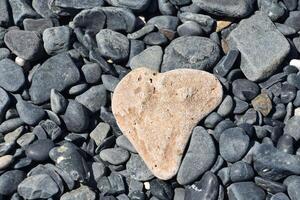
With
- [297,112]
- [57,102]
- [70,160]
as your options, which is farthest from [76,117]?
[297,112]

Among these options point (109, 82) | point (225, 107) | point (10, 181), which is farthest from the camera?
point (109, 82)

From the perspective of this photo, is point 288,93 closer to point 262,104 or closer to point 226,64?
point 262,104

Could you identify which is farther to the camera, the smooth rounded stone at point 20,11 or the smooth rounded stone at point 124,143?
the smooth rounded stone at point 20,11

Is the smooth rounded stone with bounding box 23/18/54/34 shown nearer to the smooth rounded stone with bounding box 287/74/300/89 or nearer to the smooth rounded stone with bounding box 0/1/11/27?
the smooth rounded stone with bounding box 0/1/11/27

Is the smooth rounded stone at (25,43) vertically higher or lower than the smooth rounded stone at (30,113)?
higher

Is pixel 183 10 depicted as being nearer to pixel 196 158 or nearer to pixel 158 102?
pixel 158 102

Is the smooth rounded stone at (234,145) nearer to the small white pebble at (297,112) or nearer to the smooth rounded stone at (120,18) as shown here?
the small white pebble at (297,112)

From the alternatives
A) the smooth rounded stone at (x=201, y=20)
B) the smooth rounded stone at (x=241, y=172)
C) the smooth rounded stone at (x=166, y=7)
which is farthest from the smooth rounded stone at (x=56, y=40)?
the smooth rounded stone at (x=241, y=172)
